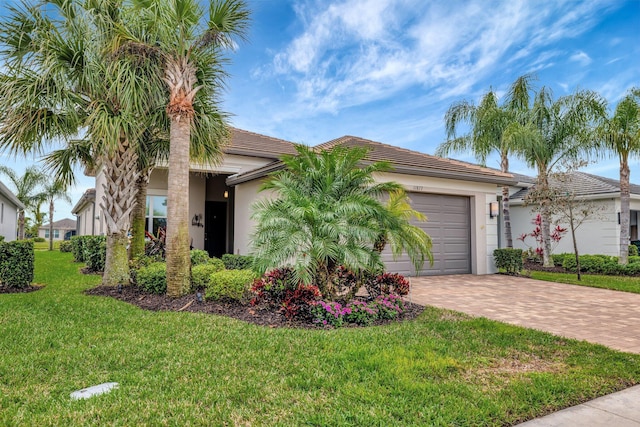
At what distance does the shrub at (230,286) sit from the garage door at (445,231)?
549 centimetres

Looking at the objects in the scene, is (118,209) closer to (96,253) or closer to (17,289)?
(17,289)

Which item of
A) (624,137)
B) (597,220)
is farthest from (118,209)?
(597,220)

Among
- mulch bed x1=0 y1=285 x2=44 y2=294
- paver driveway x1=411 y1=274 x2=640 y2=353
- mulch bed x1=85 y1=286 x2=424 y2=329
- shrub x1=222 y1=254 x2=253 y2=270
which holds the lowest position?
paver driveway x1=411 y1=274 x2=640 y2=353

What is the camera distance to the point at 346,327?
5297 millimetres

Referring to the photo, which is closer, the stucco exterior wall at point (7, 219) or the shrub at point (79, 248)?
the shrub at point (79, 248)

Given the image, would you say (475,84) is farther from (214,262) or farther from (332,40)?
(214,262)

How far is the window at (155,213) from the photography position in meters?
13.9

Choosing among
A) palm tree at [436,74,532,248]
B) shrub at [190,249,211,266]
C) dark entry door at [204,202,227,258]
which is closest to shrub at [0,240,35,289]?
shrub at [190,249,211,266]

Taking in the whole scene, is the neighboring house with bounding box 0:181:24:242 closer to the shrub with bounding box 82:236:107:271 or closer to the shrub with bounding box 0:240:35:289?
the shrub with bounding box 82:236:107:271

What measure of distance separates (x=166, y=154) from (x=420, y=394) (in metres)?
8.37

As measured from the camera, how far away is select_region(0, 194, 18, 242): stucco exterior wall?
19.4 metres

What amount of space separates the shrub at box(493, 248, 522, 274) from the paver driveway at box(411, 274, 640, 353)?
3.72 feet

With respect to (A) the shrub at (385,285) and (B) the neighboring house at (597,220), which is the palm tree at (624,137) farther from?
(A) the shrub at (385,285)

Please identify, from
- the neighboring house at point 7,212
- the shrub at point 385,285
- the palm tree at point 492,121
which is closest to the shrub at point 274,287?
the shrub at point 385,285
